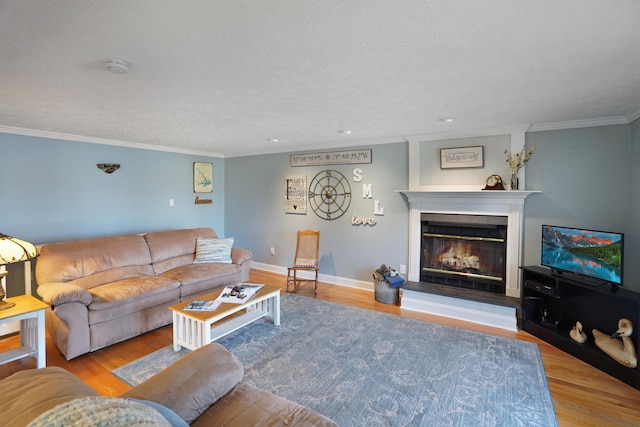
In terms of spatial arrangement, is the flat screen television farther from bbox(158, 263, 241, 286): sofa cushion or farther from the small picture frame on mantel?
bbox(158, 263, 241, 286): sofa cushion

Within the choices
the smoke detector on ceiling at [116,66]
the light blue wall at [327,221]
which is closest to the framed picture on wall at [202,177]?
the light blue wall at [327,221]

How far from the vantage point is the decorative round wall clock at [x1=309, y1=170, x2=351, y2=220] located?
4.70m

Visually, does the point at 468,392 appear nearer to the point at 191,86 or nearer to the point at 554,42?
the point at 554,42

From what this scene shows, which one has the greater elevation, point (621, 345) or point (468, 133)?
point (468, 133)

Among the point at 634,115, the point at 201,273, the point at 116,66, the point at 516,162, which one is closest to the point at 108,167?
the point at 201,273

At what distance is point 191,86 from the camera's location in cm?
225

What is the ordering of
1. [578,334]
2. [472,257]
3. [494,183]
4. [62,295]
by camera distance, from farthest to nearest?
[472,257]
[494,183]
[578,334]
[62,295]

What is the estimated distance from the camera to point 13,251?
2201 mm

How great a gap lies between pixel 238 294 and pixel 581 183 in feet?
12.3

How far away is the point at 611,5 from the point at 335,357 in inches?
109

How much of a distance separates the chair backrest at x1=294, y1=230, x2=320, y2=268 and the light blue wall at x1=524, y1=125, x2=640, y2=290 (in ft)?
8.90

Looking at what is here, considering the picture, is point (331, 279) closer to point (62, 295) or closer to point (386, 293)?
point (386, 293)

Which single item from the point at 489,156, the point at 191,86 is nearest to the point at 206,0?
the point at 191,86

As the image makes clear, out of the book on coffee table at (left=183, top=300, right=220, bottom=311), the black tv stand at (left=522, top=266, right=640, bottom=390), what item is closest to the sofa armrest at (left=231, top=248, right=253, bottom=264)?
the book on coffee table at (left=183, top=300, right=220, bottom=311)
